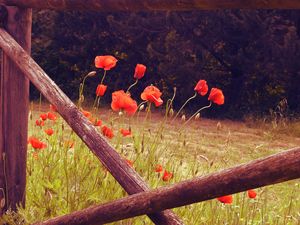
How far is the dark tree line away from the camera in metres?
11.0

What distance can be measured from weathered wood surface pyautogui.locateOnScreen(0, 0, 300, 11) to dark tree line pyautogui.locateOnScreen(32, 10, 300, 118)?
831 centimetres

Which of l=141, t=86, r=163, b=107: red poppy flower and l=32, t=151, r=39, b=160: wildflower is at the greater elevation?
l=141, t=86, r=163, b=107: red poppy flower

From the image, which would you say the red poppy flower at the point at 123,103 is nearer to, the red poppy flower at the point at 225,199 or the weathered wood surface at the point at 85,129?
the weathered wood surface at the point at 85,129

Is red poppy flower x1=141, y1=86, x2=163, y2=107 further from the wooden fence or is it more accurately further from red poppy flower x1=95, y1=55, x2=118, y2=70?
the wooden fence

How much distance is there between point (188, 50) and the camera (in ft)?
39.5

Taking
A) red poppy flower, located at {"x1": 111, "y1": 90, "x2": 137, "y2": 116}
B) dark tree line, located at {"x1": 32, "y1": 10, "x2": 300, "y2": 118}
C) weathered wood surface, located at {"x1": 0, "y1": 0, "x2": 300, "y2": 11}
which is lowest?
dark tree line, located at {"x1": 32, "y1": 10, "x2": 300, "y2": 118}

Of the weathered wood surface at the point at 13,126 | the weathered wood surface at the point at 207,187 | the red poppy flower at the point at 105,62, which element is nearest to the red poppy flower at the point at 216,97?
the red poppy flower at the point at 105,62

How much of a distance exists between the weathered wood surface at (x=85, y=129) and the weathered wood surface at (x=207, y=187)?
0.08 meters

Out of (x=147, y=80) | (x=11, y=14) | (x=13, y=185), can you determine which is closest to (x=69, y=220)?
(x=13, y=185)

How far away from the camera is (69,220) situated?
6.99 feet

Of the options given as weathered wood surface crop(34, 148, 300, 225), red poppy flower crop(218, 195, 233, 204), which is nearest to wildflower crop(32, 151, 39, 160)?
red poppy flower crop(218, 195, 233, 204)

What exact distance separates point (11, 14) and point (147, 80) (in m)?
10.7

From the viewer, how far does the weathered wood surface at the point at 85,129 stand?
1.94 m

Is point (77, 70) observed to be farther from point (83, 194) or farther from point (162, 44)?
point (83, 194)
